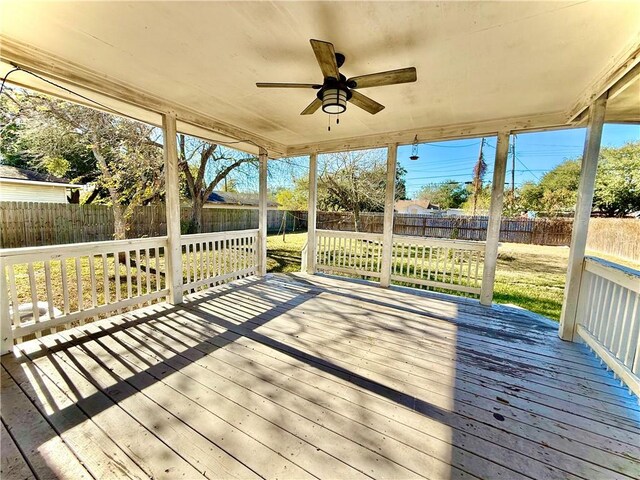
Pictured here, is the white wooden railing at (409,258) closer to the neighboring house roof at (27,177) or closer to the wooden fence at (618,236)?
the wooden fence at (618,236)

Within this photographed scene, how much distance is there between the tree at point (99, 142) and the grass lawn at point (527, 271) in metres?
3.86

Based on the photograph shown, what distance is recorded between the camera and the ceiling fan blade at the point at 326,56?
1.57 m

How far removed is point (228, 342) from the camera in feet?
8.09

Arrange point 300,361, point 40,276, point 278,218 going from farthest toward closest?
point 278,218, point 40,276, point 300,361

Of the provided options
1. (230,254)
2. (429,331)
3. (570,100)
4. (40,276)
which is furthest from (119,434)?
(40,276)

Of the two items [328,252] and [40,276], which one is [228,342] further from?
[40,276]

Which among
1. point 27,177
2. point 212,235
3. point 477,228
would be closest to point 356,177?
point 477,228

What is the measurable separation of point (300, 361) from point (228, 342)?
0.75 meters

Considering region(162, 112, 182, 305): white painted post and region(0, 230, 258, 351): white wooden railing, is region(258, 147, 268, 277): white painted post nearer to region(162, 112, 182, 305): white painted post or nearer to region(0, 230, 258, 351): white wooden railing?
region(0, 230, 258, 351): white wooden railing

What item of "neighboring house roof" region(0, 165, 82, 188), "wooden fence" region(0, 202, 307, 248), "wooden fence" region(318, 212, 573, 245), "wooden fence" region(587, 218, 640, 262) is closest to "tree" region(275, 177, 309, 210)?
"wooden fence" region(318, 212, 573, 245)

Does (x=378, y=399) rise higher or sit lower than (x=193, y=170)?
lower

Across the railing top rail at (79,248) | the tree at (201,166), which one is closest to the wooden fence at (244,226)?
the tree at (201,166)

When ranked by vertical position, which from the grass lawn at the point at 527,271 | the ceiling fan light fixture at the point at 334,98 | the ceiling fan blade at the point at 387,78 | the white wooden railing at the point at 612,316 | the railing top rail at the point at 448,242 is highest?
the ceiling fan blade at the point at 387,78

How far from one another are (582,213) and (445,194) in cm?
1143
